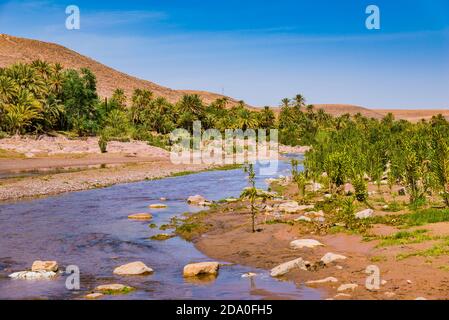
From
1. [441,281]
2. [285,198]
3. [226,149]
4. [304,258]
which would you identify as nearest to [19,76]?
[226,149]

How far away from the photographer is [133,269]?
20.6 meters

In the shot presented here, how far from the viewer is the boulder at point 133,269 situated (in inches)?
806

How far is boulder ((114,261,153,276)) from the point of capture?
806 inches

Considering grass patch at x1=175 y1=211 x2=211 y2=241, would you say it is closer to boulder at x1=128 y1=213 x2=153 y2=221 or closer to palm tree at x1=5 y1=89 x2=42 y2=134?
boulder at x1=128 y1=213 x2=153 y2=221

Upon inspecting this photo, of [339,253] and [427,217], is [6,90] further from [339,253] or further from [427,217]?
[339,253]

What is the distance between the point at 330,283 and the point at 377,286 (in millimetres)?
1739

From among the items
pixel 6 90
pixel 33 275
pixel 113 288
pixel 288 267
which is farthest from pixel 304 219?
pixel 6 90

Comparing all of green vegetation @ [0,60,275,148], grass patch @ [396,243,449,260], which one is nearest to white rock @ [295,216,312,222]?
grass patch @ [396,243,449,260]

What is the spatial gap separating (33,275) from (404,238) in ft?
51.3

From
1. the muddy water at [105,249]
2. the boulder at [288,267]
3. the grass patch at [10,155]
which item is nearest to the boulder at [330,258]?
the boulder at [288,267]

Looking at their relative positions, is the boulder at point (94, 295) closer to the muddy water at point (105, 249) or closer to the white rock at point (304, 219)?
the muddy water at point (105, 249)

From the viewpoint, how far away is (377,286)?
16766 mm
